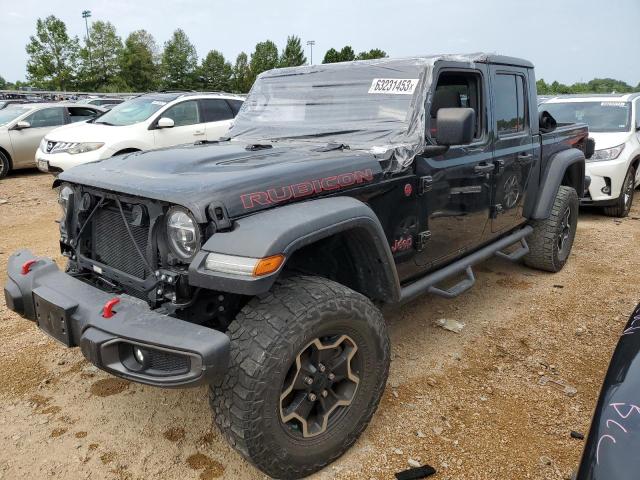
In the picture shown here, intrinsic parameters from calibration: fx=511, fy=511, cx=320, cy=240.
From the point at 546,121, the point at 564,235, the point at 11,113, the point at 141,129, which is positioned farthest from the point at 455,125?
the point at 11,113

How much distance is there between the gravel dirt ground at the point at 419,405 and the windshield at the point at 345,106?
60.9 inches

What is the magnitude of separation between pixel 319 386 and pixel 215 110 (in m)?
7.78

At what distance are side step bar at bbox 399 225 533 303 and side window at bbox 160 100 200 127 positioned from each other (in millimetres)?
6282

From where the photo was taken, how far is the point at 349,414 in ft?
8.32

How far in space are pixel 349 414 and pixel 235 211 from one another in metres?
1.16

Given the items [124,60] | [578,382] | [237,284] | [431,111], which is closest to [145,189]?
[237,284]

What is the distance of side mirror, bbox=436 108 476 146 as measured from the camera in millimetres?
2879

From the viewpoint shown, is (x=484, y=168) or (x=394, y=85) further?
(x=484, y=168)

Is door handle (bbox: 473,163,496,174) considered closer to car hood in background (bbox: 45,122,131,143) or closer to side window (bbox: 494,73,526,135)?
side window (bbox: 494,73,526,135)

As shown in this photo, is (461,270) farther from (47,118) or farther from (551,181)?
(47,118)

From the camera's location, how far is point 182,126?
349 inches

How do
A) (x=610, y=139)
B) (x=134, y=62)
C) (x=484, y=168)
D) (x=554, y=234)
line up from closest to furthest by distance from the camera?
(x=484, y=168) → (x=554, y=234) → (x=610, y=139) → (x=134, y=62)

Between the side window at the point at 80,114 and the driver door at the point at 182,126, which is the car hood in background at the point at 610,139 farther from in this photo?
the side window at the point at 80,114

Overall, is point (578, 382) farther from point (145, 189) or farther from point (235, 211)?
point (145, 189)
